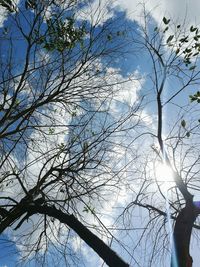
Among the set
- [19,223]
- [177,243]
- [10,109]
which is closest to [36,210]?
[19,223]

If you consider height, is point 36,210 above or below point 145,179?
below

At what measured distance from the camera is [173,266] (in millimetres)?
5145

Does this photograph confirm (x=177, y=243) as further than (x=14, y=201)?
No

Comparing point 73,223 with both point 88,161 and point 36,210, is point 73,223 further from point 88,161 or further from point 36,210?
point 88,161

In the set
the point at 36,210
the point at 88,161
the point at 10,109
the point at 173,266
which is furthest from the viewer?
the point at 88,161

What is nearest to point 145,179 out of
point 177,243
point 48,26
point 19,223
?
point 177,243

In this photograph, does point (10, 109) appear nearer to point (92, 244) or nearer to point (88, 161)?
point (88, 161)

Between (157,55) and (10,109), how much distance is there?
3125 millimetres

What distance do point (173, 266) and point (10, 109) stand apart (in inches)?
163

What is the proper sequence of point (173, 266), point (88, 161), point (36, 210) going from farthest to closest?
1. point (88, 161)
2. point (36, 210)
3. point (173, 266)

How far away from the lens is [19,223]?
6.27m

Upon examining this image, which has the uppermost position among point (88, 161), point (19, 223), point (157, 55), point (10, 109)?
point (157, 55)

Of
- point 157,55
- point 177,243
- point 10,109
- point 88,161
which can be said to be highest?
point 157,55

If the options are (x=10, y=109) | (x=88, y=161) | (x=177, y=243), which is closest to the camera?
(x=177, y=243)
